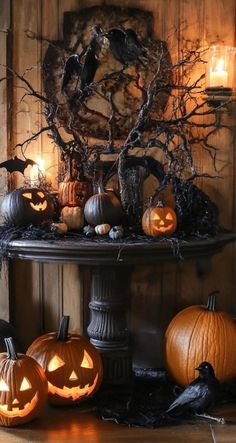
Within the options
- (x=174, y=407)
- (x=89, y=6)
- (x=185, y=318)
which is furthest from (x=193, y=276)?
(x=89, y=6)

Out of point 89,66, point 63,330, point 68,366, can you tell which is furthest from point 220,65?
point 68,366

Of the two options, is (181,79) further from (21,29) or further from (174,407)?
(174,407)

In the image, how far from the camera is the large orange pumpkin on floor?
263 centimetres

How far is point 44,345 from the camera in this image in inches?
102

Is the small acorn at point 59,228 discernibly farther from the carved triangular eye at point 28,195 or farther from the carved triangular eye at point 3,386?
the carved triangular eye at point 3,386

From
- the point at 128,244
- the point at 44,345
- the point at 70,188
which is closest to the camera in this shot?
the point at 128,244

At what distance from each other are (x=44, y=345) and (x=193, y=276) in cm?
93

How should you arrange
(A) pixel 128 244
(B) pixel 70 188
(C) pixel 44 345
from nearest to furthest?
1. (A) pixel 128 244
2. (C) pixel 44 345
3. (B) pixel 70 188

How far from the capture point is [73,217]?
106 inches

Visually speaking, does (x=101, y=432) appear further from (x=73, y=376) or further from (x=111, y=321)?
(x=111, y=321)

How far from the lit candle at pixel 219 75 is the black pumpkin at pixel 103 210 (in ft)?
2.54

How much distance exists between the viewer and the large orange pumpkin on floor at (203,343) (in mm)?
2631

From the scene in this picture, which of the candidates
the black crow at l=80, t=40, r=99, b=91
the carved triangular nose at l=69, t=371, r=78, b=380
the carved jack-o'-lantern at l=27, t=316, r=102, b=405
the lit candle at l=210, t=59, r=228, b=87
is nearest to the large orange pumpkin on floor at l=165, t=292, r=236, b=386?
the carved jack-o'-lantern at l=27, t=316, r=102, b=405

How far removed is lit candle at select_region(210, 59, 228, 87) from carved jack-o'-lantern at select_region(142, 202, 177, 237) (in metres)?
0.72
